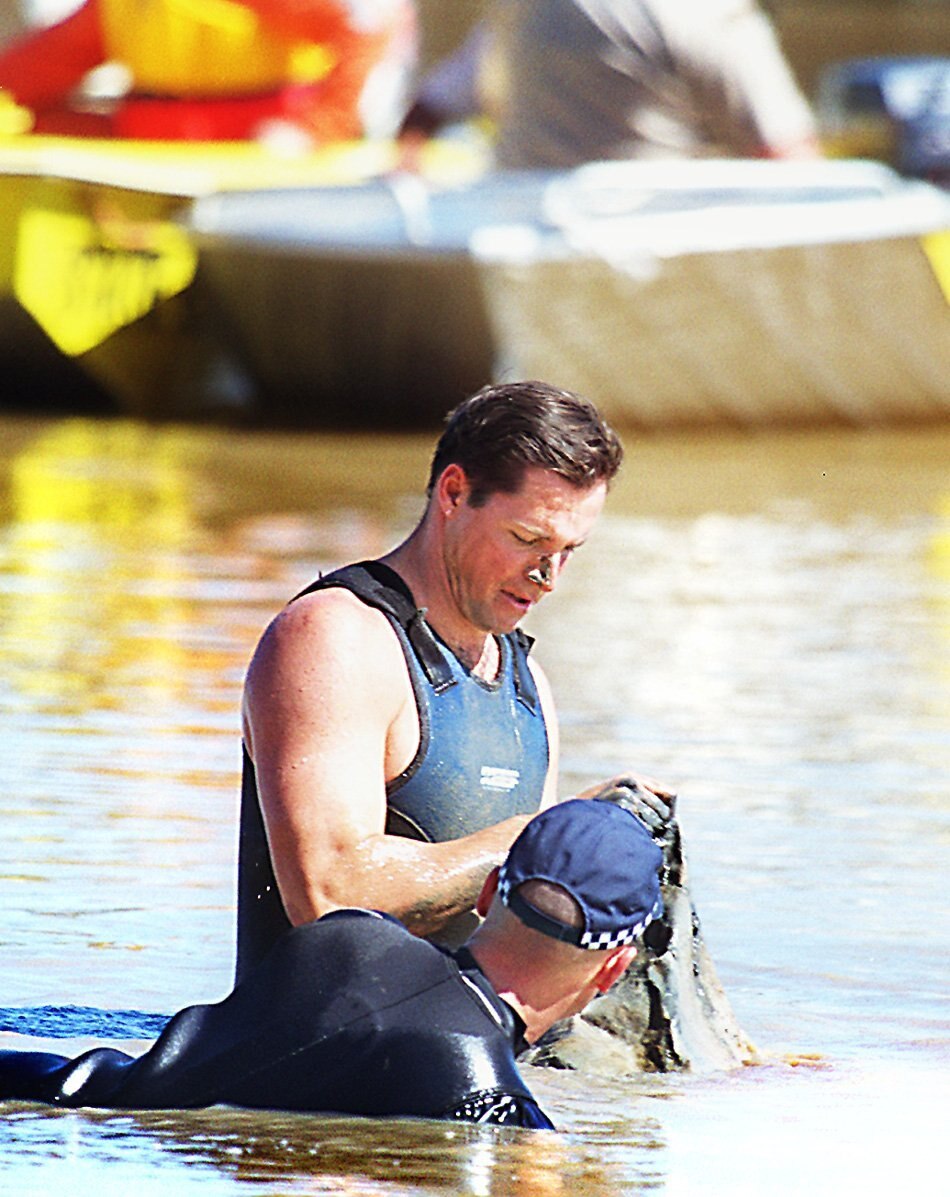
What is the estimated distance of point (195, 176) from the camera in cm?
1556

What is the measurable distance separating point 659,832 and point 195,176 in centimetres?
1177

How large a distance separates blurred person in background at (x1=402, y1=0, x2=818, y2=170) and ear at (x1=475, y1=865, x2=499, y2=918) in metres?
12.6

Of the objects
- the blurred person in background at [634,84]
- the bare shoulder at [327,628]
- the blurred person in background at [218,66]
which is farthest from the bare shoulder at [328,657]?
the blurred person in background at [218,66]

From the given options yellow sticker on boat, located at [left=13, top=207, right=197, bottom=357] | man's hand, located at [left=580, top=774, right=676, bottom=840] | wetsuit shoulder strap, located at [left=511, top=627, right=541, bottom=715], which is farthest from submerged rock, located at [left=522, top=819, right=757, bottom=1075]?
yellow sticker on boat, located at [left=13, top=207, right=197, bottom=357]

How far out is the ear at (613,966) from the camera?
3.79 meters

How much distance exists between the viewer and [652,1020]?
4.40 m

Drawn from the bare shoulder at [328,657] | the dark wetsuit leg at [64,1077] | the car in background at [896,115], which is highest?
the bare shoulder at [328,657]

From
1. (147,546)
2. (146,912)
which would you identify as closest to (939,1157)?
(146,912)

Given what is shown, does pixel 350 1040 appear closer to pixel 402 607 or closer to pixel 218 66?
pixel 402 607

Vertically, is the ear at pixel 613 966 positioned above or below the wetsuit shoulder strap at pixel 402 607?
below

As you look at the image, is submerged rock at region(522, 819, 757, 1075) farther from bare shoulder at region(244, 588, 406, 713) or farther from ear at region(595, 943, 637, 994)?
bare shoulder at region(244, 588, 406, 713)

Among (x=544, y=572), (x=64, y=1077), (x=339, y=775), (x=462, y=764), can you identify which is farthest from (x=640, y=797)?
(x=64, y=1077)

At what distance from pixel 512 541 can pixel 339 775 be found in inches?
16.7

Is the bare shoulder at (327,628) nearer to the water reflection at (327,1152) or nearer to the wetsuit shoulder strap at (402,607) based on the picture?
the wetsuit shoulder strap at (402,607)
